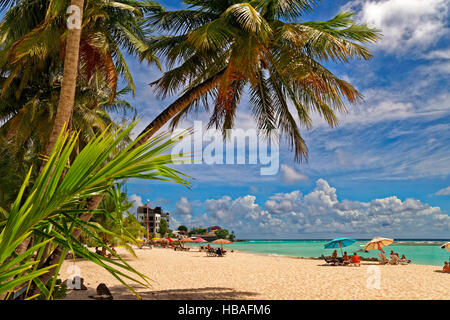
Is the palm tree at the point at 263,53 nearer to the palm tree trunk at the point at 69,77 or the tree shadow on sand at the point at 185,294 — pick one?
the palm tree trunk at the point at 69,77

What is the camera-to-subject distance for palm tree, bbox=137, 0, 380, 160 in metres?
6.93

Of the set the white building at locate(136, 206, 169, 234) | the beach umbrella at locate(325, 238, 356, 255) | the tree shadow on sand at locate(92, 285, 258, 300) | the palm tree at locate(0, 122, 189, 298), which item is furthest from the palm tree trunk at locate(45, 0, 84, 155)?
the white building at locate(136, 206, 169, 234)

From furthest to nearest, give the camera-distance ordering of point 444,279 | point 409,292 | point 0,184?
1. point 444,279
2. point 409,292
3. point 0,184

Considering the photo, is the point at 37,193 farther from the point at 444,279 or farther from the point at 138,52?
the point at 444,279

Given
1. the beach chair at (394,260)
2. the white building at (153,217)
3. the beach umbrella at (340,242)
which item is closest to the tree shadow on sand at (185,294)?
the beach umbrella at (340,242)

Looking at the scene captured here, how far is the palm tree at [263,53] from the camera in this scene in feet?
22.7

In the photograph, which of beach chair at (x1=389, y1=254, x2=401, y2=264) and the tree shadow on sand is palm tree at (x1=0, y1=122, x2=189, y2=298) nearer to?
the tree shadow on sand

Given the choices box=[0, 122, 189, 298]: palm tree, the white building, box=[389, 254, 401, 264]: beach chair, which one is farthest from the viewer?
the white building

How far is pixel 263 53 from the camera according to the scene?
8297mm

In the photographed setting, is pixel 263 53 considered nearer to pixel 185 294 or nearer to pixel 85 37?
pixel 85 37

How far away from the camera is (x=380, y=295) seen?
1102 cm
